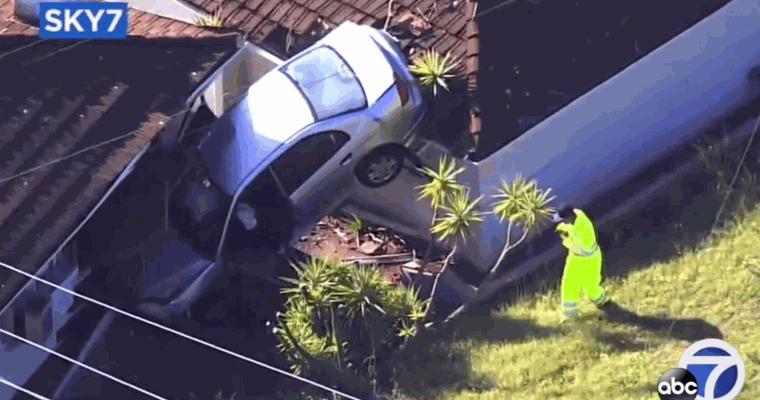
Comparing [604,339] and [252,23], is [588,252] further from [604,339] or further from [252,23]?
[252,23]

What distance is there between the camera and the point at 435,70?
728 centimetres

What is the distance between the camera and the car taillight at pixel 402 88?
732 centimetres

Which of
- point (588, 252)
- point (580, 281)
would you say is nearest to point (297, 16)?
point (588, 252)

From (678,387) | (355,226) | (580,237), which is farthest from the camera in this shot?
(355,226)

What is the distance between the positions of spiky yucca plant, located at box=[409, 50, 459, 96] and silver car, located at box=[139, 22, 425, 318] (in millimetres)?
92

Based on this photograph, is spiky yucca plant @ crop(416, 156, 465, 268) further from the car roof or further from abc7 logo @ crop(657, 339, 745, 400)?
abc7 logo @ crop(657, 339, 745, 400)

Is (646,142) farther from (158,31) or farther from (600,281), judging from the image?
(158,31)

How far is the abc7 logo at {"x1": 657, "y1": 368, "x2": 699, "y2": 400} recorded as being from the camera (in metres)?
7.23

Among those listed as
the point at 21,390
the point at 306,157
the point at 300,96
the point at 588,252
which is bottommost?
the point at 21,390

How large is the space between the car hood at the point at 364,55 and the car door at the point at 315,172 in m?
0.39

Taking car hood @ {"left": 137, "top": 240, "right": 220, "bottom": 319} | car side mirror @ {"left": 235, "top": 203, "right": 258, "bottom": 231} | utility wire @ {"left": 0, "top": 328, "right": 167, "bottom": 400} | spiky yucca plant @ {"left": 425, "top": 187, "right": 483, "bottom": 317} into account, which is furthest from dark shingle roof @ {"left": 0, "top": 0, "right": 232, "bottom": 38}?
utility wire @ {"left": 0, "top": 328, "right": 167, "bottom": 400}

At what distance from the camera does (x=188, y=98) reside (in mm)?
7562

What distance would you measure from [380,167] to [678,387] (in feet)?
8.20

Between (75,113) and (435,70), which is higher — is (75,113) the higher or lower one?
the lower one
